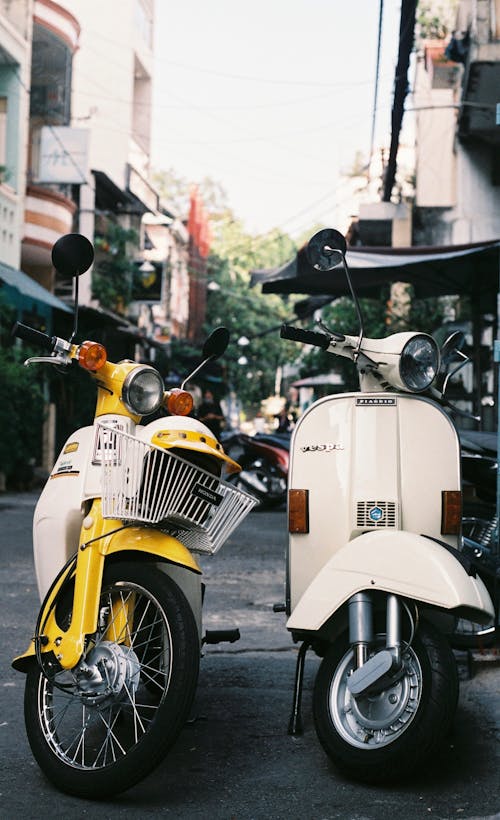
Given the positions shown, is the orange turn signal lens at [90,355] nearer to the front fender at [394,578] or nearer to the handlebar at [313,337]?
the handlebar at [313,337]

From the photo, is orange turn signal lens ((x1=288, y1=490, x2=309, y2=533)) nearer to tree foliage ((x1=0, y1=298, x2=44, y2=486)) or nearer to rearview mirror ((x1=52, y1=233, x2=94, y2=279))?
rearview mirror ((x1=52, y1=233, x2=94, y2=279))

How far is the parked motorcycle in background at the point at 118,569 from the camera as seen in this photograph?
10.9 feet

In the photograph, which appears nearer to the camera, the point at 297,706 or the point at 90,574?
the point at 90,574

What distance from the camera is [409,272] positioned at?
11.2 m

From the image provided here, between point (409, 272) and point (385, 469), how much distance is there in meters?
7.28

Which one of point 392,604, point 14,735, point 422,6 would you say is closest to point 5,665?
point 14,735

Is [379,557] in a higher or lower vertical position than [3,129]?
lower

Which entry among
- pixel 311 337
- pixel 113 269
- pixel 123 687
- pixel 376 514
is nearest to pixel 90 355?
pixel 311 337

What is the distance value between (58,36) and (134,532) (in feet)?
70.0

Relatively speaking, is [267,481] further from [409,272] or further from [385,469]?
[385,469]

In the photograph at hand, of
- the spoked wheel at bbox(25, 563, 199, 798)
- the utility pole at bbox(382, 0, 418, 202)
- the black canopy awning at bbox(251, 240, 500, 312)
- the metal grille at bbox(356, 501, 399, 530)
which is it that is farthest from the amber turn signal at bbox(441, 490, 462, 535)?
the utility pole at bbox(382, 0, 418, 202)

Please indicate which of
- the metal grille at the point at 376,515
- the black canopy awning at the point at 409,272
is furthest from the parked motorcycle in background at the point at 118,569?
the black canopy awning at the point at 409,272

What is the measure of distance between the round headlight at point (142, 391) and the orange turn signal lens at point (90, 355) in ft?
0.40

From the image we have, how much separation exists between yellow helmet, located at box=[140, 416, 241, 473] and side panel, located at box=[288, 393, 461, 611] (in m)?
0.62
